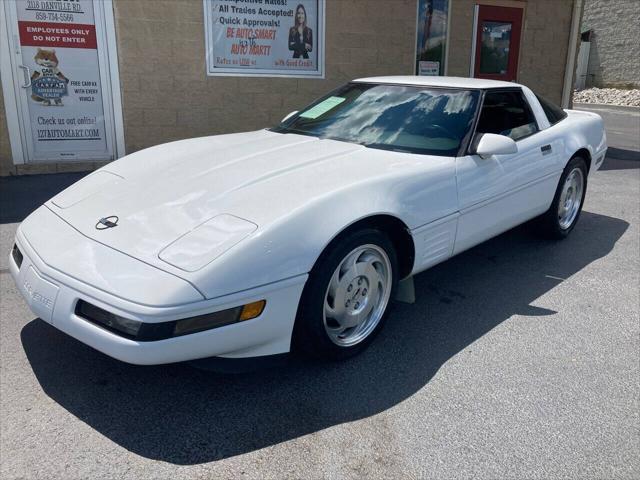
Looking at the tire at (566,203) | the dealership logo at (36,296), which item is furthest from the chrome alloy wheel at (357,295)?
the tire at (566,203)

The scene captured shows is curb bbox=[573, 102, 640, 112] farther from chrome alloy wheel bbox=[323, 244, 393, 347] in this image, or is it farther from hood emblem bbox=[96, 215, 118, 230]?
hood emblem bbox=[96, 215, 118, 230]

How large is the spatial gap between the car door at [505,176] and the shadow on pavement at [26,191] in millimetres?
3999

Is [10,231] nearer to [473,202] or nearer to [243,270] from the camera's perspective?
[243,270]

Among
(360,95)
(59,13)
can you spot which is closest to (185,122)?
(59,13)

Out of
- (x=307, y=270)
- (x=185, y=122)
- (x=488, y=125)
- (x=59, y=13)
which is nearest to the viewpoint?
(x=307, y=270)

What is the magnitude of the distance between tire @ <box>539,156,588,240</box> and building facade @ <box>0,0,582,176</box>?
4.64 m

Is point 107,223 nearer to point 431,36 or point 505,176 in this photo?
point 505,176

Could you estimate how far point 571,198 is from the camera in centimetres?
520

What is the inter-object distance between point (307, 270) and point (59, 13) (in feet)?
20.2

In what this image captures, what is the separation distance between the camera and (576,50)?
37.4 ft

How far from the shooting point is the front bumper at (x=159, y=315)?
2.41 m

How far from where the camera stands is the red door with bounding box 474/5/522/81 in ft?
33.7

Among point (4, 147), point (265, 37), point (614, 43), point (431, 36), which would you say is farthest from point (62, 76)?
point (614, 43)

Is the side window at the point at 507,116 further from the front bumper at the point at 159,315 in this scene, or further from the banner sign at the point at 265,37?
the banner sign at the point at 265,37
